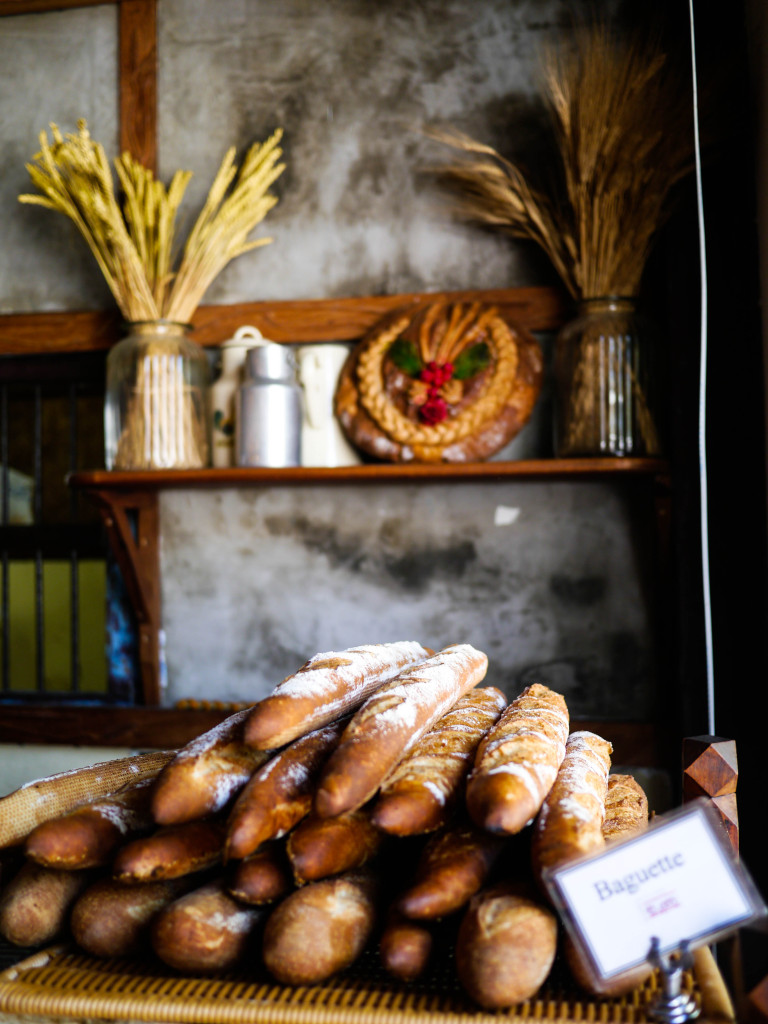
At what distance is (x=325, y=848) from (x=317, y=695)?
6.5 inches

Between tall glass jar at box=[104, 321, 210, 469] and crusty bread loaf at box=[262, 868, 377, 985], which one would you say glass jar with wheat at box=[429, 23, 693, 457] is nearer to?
tall glass jar at box=[104, 321, 210, 469]

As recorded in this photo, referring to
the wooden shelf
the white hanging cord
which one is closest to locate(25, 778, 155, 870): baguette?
the white hanging cord

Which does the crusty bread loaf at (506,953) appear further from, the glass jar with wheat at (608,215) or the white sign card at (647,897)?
the glass jar with wheat at (608,215)

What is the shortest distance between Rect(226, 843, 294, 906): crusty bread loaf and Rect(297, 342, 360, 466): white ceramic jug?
1.54 meters

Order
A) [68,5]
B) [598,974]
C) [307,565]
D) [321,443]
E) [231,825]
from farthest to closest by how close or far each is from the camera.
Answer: [68,5]
[307,565]
[321,443]
[231,825]
[598,974]

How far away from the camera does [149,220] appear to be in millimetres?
2289

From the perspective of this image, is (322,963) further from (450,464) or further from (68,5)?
(68,5)

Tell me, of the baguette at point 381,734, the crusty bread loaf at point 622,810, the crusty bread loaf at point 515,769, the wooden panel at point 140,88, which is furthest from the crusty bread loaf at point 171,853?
the wooden panel at point 140,88

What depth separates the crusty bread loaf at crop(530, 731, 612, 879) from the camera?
72cm

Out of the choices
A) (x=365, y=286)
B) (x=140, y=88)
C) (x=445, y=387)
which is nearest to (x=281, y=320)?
(x=365, y=286)

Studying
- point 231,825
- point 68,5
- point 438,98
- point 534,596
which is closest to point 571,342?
point 534,596

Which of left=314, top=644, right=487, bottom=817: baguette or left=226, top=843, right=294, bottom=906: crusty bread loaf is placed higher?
left=314, top=644, right=487, bottom=817: baguette

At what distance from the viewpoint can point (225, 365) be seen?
235 centimetres

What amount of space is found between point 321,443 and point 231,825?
1568mm
